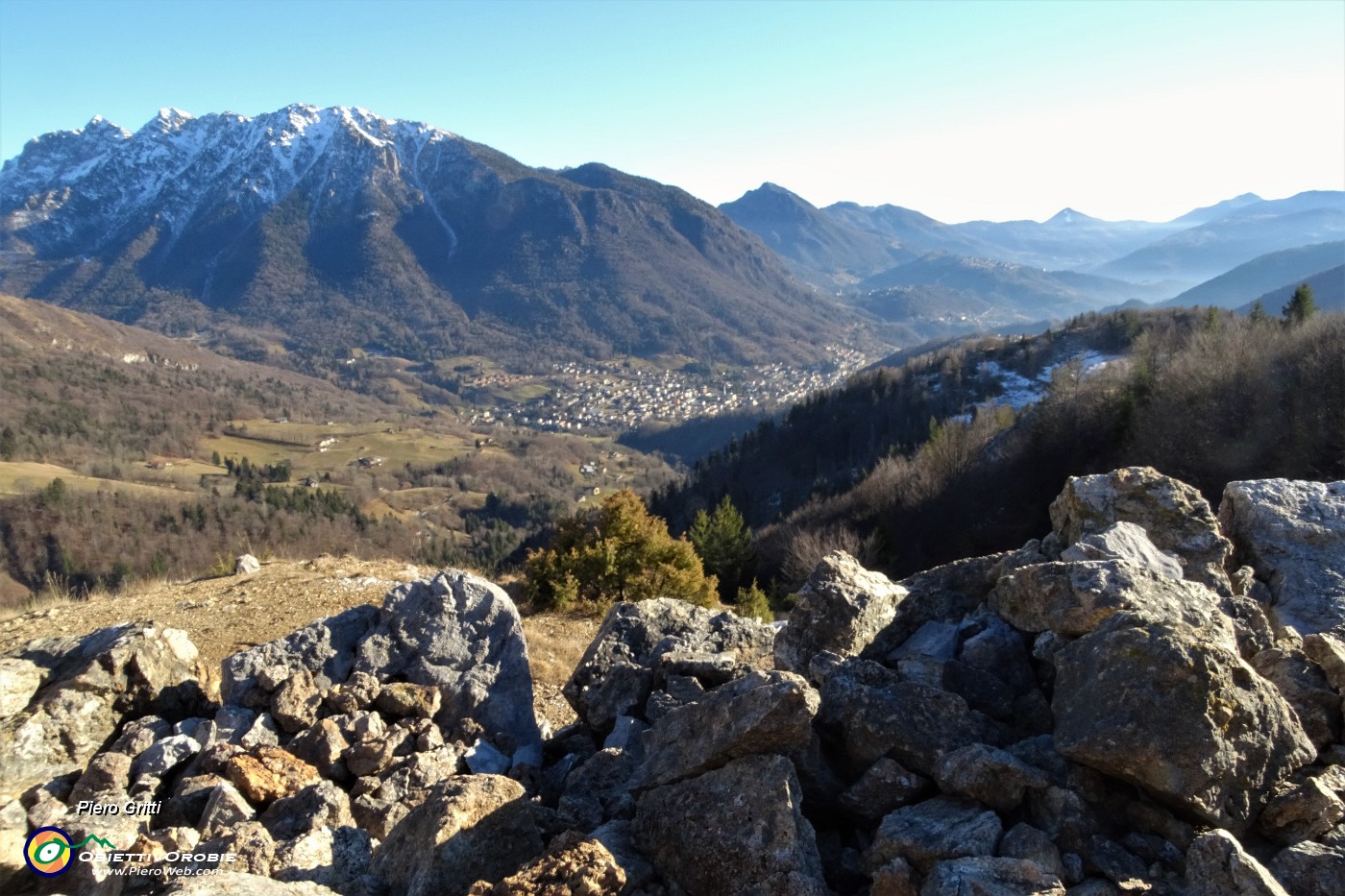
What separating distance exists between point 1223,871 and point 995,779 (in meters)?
1.31

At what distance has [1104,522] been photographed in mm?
9242

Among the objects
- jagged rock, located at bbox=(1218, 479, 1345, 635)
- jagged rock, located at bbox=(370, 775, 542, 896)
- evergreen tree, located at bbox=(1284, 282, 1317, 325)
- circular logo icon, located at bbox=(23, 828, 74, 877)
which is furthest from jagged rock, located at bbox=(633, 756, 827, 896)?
evergreen tree, located at bbox=(1284, 282, 1317, 325)

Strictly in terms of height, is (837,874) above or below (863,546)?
above

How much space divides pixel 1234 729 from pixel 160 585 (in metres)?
21.4

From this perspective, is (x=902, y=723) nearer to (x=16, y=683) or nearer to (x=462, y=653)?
(x=462, y=653)

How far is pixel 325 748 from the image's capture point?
7238mm

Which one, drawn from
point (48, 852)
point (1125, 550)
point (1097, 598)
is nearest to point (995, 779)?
point (1097, 598)

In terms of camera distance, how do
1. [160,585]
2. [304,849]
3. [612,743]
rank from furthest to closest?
[160,585]
[612,743]
[304,849]

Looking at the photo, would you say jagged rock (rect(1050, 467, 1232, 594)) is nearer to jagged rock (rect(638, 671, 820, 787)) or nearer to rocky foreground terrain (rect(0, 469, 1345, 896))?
rocky foreground terrain (rect(0, 469, 1345, 896))

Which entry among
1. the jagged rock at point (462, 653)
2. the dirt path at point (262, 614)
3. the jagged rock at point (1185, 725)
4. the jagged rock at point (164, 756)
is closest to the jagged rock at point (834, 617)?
the jagged rock at point (1185, 725)

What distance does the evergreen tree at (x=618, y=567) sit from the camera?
63.4 feet

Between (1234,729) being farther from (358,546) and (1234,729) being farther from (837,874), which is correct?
(358,546)

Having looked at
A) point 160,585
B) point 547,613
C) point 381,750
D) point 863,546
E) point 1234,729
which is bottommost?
point 863,546

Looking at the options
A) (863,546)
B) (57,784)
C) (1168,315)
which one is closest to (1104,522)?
(57,784)
